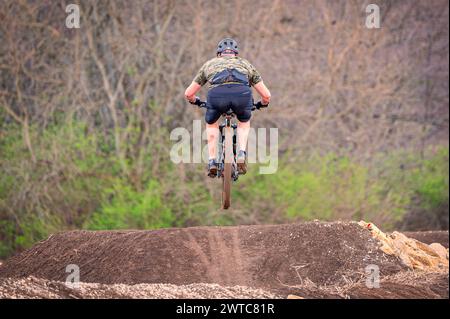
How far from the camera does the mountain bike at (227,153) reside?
1058 centimetres

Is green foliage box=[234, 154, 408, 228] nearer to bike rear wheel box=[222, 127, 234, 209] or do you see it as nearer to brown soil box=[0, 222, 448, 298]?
brown soil box=[0, 222, 448, 298]

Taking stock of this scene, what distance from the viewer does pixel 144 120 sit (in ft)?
64.8

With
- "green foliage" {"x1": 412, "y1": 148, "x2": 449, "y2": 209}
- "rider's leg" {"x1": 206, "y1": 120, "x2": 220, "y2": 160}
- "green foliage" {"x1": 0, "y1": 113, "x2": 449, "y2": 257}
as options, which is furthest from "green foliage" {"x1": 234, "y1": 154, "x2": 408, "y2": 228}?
"rider's leg" {"x1": 206, "y1": 120, "x2": 220, "y2": 160}

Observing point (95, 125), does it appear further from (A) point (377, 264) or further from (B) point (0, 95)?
(A) point (377, 264)

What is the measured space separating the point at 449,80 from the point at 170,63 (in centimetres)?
925

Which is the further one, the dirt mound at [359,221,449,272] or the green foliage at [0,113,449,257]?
the green foliage at [0,113,449,257]

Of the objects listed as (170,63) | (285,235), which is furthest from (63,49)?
(285,235)

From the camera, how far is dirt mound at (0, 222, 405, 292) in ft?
36.6

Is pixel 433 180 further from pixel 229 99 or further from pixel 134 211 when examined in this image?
pixel 229 99

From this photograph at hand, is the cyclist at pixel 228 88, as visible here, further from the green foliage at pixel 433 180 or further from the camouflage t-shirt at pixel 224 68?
the green foliage at pixel 433 180

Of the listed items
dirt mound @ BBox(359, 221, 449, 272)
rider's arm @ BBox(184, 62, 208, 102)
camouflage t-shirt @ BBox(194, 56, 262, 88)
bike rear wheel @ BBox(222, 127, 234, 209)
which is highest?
camouflage t-shirt @ BBox(194, 56, 262, 88)

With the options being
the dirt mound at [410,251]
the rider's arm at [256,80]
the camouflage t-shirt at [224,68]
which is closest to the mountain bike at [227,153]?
the rider's arm at [256,80]

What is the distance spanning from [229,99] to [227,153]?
63 cm

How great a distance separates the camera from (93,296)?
32.0 feet
